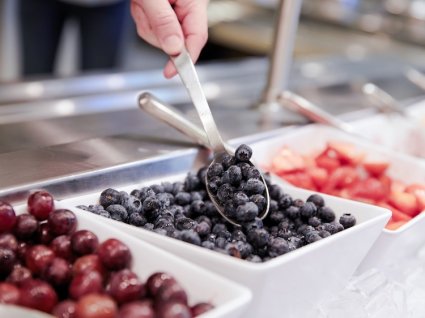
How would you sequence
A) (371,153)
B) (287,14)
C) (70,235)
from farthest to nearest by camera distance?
(287,14)
(371,153)
(70,235)

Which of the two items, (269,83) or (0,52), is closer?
(269,83)

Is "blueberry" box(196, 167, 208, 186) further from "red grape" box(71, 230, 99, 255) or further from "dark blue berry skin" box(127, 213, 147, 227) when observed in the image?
"red grape" box(71, 230, 99, 255)

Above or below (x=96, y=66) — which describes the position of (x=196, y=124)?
above

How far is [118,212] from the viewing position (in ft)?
2.93

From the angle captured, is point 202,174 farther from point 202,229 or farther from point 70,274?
point 70,274

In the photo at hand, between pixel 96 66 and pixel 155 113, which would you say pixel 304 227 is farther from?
pixel 96 66

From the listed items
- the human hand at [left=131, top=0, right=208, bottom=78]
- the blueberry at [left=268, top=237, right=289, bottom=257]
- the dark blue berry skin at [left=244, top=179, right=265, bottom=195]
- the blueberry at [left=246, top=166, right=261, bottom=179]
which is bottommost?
the blueberry at [left=268, top=237, right=289, bottom=257]

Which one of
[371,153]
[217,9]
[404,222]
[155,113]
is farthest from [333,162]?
[217,9]

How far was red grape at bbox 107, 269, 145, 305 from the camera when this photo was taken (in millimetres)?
671

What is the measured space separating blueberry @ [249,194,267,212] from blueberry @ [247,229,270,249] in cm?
9

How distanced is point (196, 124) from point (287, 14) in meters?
0.43

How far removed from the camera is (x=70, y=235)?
2.57 feet

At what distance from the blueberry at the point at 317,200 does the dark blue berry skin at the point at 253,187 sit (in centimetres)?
10

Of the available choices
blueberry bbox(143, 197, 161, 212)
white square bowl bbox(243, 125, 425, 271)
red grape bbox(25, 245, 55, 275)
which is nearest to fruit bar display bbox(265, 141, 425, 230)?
white square bowl bbox(243, 125, 425, 271)
